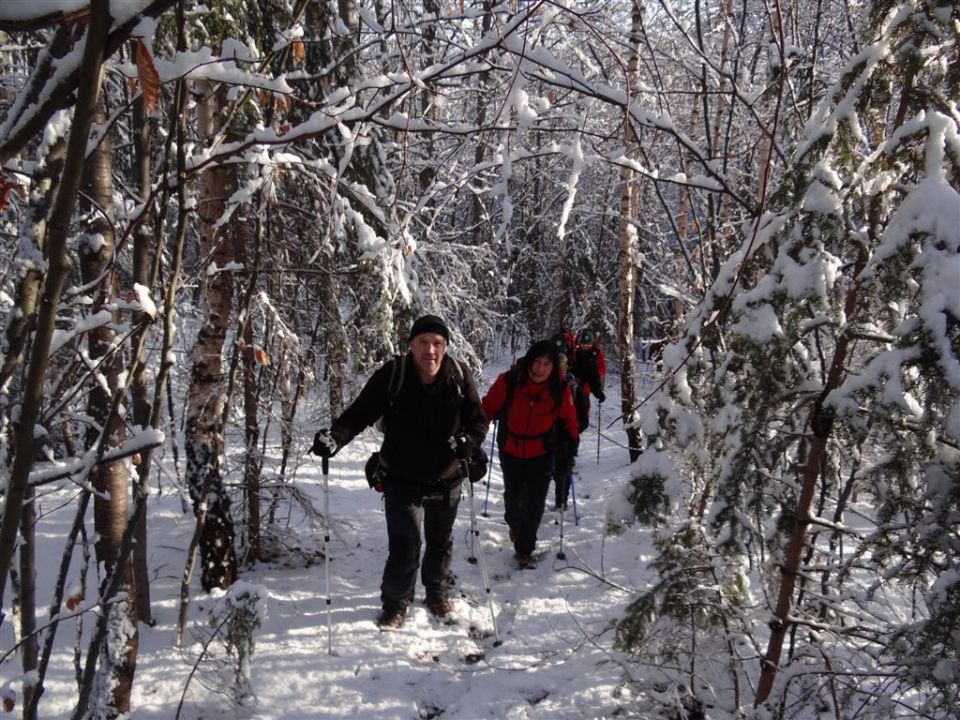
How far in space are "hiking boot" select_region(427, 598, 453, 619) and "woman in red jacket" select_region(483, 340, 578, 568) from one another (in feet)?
3.65

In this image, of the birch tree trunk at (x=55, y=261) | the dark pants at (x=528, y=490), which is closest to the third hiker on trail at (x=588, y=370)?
the dark pants at (x=528, y=490)

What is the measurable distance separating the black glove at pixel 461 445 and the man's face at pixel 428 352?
1.53ft

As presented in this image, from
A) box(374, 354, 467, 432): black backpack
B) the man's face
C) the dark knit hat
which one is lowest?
box(374, 354, 467, 432): black backpack

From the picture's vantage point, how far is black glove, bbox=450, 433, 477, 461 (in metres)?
4.02

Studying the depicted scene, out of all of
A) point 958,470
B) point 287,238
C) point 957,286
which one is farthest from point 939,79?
point 287,238

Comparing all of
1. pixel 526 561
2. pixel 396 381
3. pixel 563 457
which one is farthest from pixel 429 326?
pixel 526 561

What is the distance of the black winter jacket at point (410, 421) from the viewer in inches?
154

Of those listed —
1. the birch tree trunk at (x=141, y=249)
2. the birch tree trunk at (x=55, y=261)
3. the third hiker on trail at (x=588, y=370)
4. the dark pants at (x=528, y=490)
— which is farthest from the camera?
the third hiker on trail at (x=588, y=370)

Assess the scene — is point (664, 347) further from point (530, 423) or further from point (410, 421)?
point (530, 423)

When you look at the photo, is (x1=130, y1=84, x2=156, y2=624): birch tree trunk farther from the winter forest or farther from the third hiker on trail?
the third hiker on trail

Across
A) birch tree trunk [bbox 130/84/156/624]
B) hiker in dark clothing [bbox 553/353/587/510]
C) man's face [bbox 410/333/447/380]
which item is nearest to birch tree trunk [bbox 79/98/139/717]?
birch tree trunk [bbox 130/84/156/624]

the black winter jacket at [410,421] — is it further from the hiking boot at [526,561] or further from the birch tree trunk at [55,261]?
the birch tree trunk at [55,261]

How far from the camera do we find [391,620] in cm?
411

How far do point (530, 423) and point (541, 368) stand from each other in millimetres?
494
